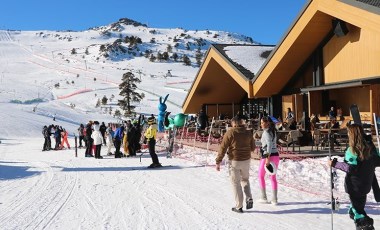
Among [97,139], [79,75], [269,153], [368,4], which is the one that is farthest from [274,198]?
[79,75]

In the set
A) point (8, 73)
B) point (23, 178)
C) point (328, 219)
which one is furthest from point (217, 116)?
point (8, 73)

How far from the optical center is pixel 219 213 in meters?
7.28

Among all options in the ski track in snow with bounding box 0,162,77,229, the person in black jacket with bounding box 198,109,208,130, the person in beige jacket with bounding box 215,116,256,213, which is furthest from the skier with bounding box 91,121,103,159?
the person in beige jacket with bounding box 215,116,256,213

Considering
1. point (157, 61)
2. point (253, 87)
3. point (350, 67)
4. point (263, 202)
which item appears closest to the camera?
point (263, 202)

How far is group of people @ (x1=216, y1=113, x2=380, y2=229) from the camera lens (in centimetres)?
543

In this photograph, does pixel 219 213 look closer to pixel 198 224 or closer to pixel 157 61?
pixel 198 224

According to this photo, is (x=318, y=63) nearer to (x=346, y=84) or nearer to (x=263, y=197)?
(x=346, y=84)

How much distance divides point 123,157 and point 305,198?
1062 cm

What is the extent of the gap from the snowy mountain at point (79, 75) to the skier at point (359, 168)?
3443cm

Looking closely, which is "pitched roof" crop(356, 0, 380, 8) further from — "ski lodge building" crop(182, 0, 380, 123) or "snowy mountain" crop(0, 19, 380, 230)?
"snowy mountain" crop(0, 19, 380, 230)

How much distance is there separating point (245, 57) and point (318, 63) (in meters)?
4.16

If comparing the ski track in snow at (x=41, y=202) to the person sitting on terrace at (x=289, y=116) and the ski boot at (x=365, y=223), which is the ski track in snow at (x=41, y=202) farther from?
the person sitting on terrace at (x=289, y=116)

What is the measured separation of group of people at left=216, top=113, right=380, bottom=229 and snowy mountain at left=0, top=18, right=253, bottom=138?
3216cm

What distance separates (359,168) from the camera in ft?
17.8
